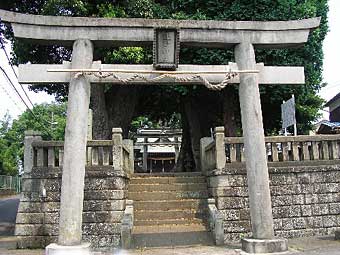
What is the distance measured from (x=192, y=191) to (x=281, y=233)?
296cm

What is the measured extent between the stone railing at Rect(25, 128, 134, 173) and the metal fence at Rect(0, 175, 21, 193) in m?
27.4

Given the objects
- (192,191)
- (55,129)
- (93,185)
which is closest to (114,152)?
(93,185)

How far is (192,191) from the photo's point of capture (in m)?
11.4

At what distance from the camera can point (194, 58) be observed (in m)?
14.1

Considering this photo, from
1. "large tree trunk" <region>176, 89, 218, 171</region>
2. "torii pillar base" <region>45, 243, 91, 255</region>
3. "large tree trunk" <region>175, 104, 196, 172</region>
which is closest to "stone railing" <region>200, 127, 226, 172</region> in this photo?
"large tree trunk" <region>176, 89, 218, 171</region>

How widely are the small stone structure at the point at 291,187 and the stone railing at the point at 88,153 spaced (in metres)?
2.80

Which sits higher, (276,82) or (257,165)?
(276,82)

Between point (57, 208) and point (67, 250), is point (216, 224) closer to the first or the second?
point (67, 250)

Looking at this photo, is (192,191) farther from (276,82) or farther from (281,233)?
(276,82)

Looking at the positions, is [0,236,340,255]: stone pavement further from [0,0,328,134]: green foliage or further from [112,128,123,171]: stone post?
[0,0,328,134]: green foliage

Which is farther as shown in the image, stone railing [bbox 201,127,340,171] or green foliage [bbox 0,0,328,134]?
green foliage [bbox 0,0,328,134]

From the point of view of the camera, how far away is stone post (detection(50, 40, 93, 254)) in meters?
6.83

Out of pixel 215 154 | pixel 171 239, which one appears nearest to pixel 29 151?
pixel 171 239

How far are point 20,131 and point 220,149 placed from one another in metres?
44.3
